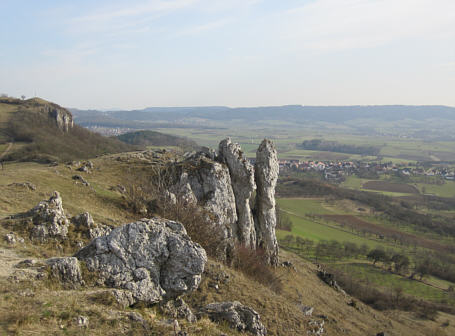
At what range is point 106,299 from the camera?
8781mm

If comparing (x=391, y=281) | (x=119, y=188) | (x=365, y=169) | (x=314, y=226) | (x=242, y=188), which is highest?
(x=242, y=188)

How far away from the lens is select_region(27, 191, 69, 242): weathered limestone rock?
1373 centimetres

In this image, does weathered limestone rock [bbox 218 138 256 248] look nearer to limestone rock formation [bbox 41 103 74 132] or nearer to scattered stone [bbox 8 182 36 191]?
scattered stone [bbox 8 182 36 191]

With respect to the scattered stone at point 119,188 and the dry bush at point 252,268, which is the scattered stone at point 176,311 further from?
the scattered stone at point 119,188

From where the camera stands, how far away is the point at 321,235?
7781cm

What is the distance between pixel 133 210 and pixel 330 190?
4427 inches

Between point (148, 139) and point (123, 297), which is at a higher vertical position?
point (148, 139)

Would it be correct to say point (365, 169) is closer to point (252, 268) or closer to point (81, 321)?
point (252, 268)

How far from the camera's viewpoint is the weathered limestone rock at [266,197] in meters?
33.4

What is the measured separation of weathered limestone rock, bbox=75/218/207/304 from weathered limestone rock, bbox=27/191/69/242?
462 centimetres

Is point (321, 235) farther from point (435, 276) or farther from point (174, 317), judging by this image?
point (174, 317)

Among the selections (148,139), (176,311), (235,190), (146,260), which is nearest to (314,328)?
(176,311)

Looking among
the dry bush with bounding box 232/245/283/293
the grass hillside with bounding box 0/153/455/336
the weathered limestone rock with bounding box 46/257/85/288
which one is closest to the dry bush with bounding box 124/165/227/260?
the grass hillside with bounding box 0/153/455/336

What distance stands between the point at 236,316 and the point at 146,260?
4.01 m
